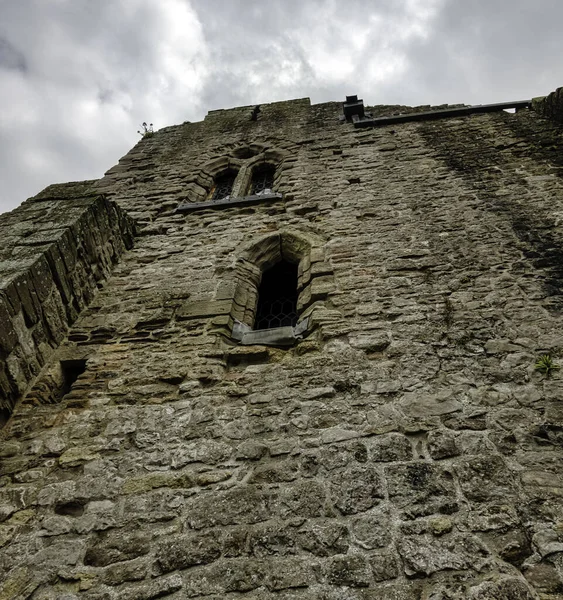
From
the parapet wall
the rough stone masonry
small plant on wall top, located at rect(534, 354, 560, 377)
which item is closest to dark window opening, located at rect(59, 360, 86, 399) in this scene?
the rough stone masonry

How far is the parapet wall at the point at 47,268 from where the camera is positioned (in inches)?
123

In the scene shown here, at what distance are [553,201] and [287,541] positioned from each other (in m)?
4.10

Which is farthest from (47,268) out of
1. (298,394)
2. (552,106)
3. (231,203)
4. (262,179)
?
(552,106)

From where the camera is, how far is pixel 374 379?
282 cm

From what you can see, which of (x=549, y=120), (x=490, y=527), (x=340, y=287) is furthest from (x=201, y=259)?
(x=549, y=120)

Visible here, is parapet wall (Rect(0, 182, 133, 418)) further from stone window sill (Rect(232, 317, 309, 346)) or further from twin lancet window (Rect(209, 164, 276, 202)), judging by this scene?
twin lancet window (Rect(209, 164, 276, 202))

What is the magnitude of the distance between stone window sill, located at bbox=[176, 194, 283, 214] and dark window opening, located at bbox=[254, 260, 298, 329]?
115 centimetres

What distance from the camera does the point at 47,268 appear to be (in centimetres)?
356

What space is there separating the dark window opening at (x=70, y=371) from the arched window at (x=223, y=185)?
3744mm

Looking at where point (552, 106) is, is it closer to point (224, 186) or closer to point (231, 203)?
point (231, 203)

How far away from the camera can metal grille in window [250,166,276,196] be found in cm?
679

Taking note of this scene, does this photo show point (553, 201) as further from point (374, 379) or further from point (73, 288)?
point (73, 288)

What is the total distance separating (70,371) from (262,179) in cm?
459

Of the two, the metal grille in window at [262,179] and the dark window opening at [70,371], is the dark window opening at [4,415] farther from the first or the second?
the metal grille in window at [262,179]
